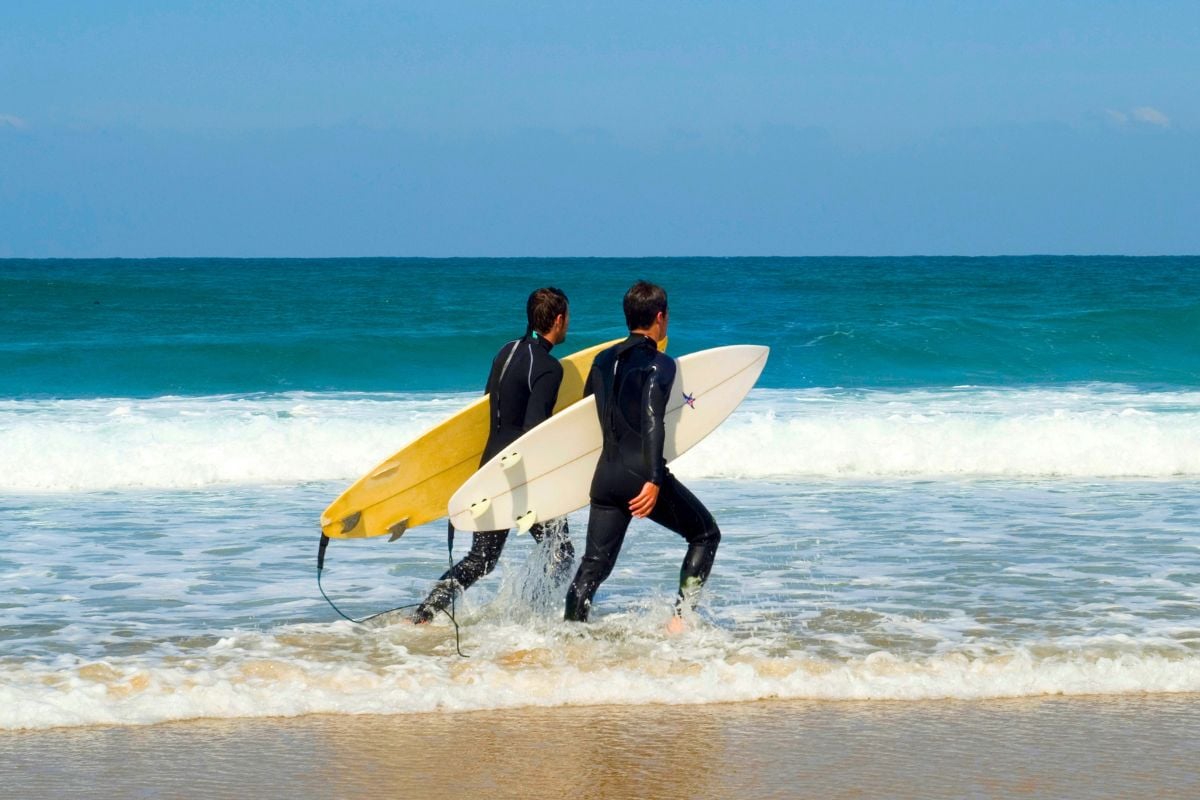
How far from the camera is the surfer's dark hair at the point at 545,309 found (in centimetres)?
534

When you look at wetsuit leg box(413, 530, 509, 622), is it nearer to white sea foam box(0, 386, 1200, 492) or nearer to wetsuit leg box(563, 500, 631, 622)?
wetsuit leg box(563, 500, 631, 622)

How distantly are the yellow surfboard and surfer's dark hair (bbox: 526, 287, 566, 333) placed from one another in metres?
0.54

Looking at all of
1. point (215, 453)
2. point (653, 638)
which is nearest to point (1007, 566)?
point (653, 638)

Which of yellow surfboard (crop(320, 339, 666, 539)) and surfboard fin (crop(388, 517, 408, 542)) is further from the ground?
yellow surfboard (crop(320, 339, 666, 539))

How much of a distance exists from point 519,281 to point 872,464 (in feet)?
94.0

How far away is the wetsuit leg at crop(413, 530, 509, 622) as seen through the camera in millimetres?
5715

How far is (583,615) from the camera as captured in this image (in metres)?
5.46

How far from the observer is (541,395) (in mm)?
5484

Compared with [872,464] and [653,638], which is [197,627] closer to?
[653,638]

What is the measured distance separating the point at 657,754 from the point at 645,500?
119 centimetres

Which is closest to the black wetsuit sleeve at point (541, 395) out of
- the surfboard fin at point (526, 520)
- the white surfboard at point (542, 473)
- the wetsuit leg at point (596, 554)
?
the white surfboard at point (542, 473)

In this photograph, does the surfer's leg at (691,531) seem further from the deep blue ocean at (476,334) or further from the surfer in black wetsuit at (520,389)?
the deep blue ocean at (476,334)

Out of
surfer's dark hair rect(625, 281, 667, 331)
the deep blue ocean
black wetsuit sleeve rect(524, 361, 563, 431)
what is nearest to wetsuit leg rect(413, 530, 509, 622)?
black wetsuit sleeve rect(524, 361, 563, 431)

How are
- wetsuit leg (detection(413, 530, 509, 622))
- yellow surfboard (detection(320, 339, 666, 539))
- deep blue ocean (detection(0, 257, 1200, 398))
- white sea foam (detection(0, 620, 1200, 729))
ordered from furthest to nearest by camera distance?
deep blue ocean (detection(0, 257, 1200, 398)) < yellow surfboard (detection(320, 339, 666, 539)) < wetsuit leg (detection(413, 530, 509, 622)) < white sea foam (detection(0, 620, 1200, 729))
